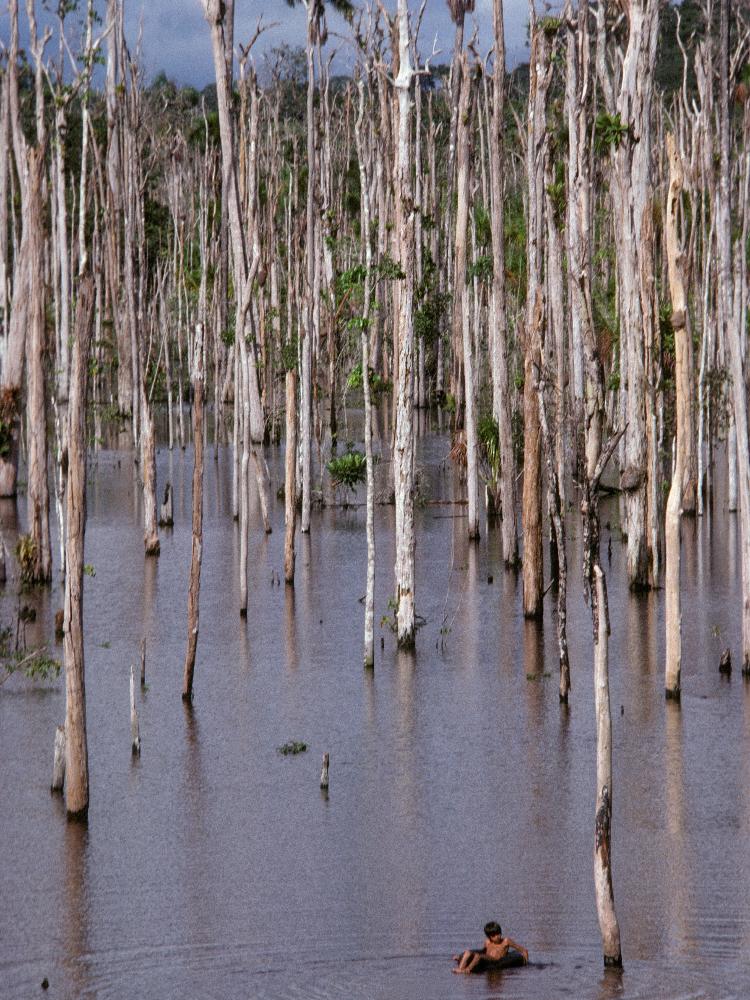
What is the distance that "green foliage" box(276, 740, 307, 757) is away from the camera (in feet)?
47.6

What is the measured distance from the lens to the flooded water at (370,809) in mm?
9906

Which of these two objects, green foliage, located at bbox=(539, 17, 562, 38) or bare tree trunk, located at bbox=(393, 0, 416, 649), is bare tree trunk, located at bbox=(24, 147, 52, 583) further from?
green foliage, located at bbox=(539, 17, 562, 38)

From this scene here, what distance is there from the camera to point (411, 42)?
18859 millimetres

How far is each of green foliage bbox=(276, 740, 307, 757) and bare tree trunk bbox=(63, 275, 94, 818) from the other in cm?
274

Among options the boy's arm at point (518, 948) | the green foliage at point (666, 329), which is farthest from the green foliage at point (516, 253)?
the boy's arm at point (518, 948)

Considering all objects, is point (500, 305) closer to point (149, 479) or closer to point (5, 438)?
point (149, 479)

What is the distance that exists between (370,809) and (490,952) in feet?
11.5

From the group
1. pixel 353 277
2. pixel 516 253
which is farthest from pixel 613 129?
pixel 516 253

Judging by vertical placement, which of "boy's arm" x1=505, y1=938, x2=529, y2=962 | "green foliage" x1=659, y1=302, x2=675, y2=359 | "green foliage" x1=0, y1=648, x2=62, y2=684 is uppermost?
"green foliage" x1=659, y1=302, x2=675, y2=359

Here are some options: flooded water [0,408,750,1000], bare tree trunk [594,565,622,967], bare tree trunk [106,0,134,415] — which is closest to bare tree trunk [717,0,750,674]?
flooded water [0,408,750,1000]

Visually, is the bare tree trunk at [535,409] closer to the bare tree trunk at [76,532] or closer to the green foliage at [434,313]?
the bare tree trunk at [76,532]

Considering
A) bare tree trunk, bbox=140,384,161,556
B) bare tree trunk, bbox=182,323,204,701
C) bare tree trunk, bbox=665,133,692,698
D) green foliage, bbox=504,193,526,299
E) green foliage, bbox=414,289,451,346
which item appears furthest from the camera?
green foliage, bbox=414,289,451,346

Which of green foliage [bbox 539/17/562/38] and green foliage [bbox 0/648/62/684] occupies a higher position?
green foliage [bbox 539/17/562/38]

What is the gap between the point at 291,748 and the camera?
14.6 meters
